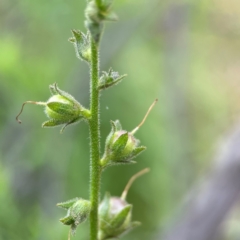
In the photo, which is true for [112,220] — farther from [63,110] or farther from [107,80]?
[107,80]

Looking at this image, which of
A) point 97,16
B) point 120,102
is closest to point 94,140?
point 97,16

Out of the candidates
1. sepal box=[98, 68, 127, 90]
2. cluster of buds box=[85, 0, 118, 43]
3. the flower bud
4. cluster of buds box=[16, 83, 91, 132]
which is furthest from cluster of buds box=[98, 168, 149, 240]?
cluster of buds box=[85, 0, 118, 43]

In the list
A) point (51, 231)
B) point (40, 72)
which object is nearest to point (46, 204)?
point (51, 231)

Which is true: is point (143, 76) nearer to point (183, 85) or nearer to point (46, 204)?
point (183, 85)

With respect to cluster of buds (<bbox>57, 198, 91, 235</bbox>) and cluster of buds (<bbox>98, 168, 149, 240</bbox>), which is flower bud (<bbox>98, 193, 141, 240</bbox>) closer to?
cluster of buds (<bbox>98, 168, 149, 240</bbox>)

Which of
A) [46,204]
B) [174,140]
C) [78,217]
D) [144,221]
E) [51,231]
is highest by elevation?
[174,140]

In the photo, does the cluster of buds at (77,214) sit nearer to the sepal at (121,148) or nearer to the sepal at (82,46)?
the sepal at (121,148)

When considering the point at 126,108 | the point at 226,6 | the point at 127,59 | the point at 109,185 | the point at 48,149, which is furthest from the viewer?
the point at 226,6
